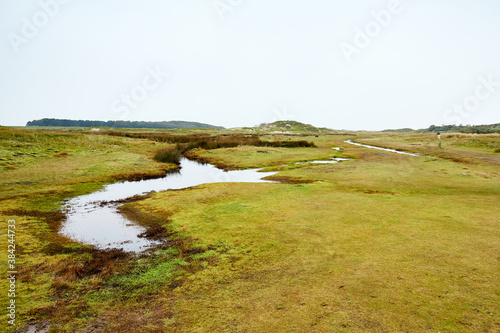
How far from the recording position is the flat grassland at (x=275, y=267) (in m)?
6.26

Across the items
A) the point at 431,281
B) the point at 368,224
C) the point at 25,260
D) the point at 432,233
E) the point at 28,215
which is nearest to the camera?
the point at 431,281

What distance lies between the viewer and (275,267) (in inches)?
345

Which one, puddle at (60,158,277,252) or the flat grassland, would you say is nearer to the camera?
the flat grassland

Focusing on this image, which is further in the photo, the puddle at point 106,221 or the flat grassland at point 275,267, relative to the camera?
the puddle at point 106,221

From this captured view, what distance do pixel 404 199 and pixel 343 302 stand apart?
13.7 meters

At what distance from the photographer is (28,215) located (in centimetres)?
1496

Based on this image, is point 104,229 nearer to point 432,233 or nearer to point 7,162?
point 432,233

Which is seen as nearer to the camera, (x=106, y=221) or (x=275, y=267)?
(x=275, y=267)

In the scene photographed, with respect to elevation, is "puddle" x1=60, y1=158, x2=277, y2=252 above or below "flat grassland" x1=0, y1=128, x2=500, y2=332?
below

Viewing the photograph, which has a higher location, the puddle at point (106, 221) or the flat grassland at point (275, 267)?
the flat grassland at point (275, 267)

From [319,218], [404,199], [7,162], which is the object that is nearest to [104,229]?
[319,218]

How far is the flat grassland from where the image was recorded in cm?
626

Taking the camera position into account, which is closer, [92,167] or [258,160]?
[92,167]

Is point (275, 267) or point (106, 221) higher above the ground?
point (275, 267)
